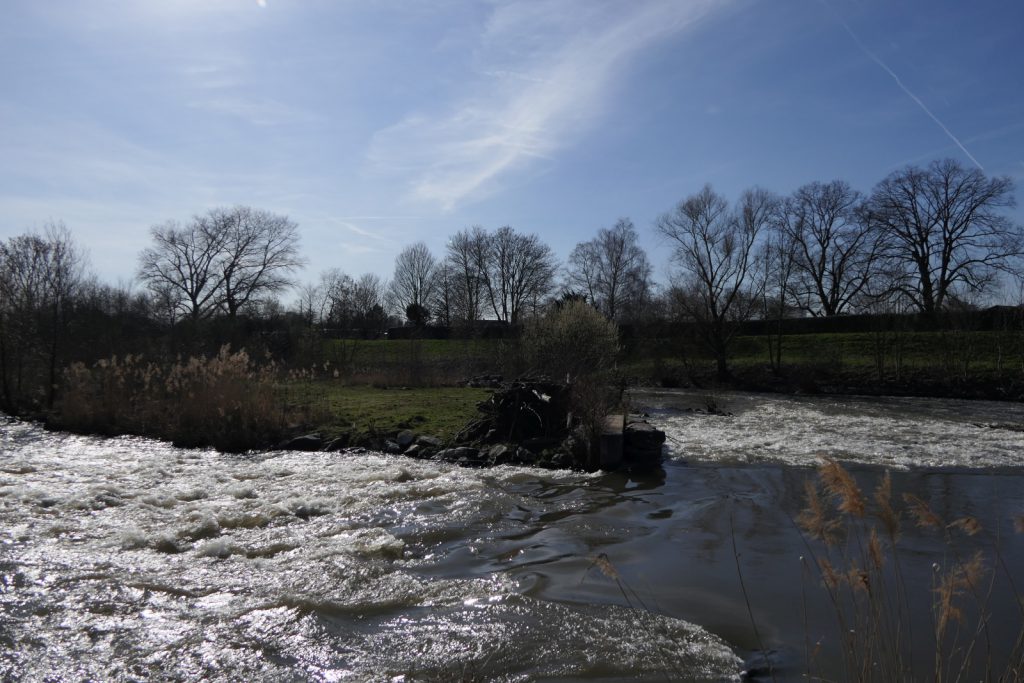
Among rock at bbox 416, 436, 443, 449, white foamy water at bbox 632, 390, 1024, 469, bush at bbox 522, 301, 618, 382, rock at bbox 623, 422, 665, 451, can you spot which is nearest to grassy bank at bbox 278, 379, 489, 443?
rock at bbox 416, 436, 443, 449

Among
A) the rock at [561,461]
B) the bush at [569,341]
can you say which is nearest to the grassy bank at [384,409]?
the bush at [569,341]

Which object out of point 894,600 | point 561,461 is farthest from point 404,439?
point 894,600

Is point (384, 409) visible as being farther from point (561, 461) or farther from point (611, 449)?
point (611, 449)

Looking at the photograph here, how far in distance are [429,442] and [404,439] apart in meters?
0.57

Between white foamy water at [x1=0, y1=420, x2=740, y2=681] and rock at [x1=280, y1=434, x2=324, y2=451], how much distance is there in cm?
309

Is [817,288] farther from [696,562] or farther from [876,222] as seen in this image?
[696,562]

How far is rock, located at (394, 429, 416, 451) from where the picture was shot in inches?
534

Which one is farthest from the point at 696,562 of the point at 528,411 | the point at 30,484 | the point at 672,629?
the point at 30,484

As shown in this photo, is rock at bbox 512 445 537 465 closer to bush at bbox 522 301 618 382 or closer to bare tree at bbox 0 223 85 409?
bush at bbox 522 301 618 382

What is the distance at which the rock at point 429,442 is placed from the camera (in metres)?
13.4

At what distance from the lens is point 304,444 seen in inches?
547

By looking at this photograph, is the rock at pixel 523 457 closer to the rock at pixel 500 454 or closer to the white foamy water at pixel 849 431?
the rock at pixel 500 454

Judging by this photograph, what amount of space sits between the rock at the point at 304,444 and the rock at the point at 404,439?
61.9 inches

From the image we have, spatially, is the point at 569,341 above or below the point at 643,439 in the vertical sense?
above
